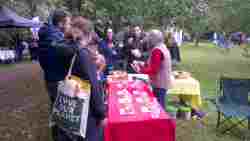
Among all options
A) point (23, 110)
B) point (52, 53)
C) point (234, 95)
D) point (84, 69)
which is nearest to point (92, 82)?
point (84, 69)

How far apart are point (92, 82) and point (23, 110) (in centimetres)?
465

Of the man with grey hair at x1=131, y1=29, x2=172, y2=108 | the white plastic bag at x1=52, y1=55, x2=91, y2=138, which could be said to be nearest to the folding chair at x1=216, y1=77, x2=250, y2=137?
the man with grey hair at x1=131, y1=29, x2=172, y2=108

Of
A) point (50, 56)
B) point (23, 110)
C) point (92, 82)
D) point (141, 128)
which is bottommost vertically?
point (23, 110)

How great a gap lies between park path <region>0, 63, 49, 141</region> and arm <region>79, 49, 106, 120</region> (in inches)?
101

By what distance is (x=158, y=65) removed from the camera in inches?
184

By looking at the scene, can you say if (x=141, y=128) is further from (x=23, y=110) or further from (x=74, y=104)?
(x=23, y=110)

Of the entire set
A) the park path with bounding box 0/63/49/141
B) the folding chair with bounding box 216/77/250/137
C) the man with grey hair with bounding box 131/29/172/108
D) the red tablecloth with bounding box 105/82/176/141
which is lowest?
the park path with bounding box 0/63/49/141

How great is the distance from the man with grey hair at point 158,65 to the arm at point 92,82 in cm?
215

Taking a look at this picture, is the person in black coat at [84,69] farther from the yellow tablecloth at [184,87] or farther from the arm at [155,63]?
the yellow tablecloth at [184,87]

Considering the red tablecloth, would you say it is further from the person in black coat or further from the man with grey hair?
the man with grey hair

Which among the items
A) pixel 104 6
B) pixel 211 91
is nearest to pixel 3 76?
pixel 104 6

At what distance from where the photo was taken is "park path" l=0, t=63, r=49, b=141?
522cm

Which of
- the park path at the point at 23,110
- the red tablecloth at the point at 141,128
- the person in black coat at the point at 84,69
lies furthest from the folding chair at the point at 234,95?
the person in black coat at the point at 84,69

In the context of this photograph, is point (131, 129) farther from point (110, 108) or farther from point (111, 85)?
point (111, 85)
